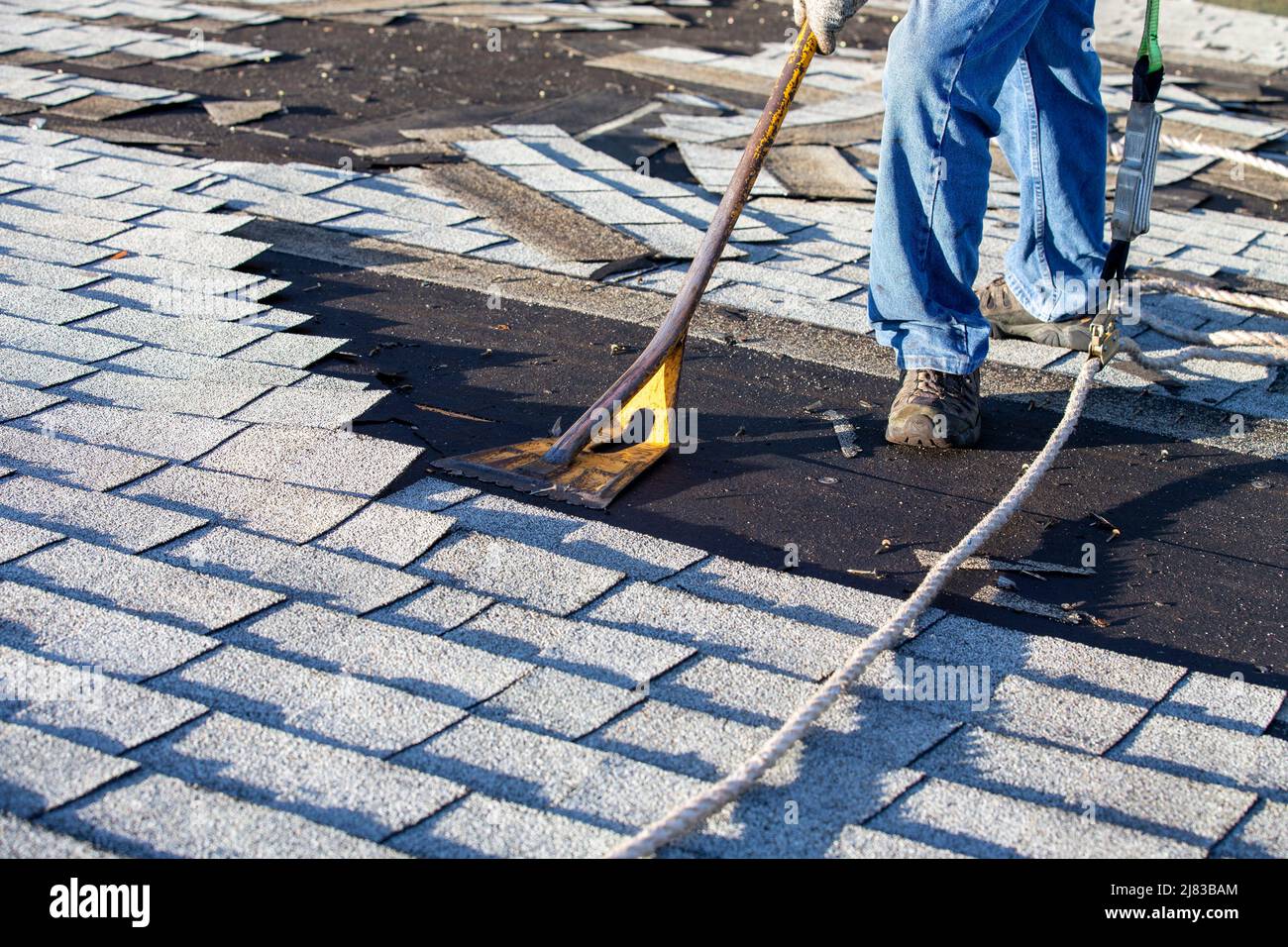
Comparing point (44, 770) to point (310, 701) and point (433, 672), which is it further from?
point (433, 672)

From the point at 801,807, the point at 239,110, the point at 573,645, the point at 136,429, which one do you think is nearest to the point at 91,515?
the point at 136,429

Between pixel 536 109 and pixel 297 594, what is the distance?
473 centimetres

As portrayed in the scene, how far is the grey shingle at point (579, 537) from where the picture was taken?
2668 millimetres

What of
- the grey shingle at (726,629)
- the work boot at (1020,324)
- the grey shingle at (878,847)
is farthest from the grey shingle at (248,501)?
the work boot at (1020,324)

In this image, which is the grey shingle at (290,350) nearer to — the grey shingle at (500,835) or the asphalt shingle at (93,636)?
the asphalt shingle at (93,636)

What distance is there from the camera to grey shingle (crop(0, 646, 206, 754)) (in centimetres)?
192

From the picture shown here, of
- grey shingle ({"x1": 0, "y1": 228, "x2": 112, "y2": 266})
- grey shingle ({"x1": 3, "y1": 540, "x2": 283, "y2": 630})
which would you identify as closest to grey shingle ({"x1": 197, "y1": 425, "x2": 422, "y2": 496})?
grey shingle ({"x1": 3, "y1": 540, "x2": 283, "y2": 630})

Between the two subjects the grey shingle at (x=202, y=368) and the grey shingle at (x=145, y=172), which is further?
the grey shingle at (x=145, y=172)

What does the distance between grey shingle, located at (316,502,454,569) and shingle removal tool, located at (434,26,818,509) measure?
13.3 inches

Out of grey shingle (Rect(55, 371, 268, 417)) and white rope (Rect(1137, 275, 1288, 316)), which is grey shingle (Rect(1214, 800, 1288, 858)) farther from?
white rope (Rect(1137, 275, 1288, 316))

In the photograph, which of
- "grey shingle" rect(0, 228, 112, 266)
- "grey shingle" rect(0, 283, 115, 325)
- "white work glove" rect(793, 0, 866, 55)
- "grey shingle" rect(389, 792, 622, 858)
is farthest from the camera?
"grey shingle" rect(0, 228, 112, 266)

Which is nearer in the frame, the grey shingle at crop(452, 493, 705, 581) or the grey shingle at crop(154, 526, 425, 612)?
the grey shingle at crop(154, 526, 425, 612)

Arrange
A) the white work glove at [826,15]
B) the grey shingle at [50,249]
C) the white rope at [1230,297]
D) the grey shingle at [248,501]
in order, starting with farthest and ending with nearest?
the grey shingle at [50,249] < the white rope at [1230,297] < the white work glove at [826,15] < the grey shingle at [248,501]

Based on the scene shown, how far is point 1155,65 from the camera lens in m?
3.44
